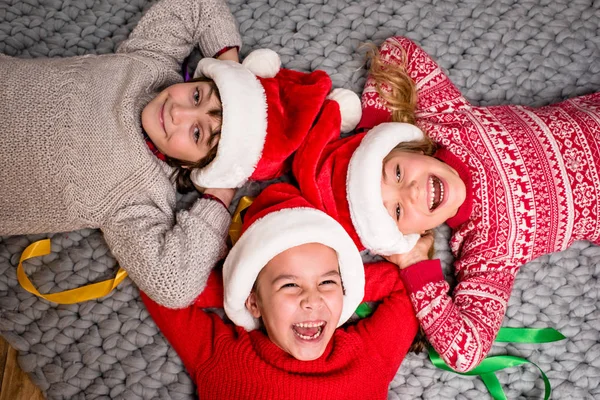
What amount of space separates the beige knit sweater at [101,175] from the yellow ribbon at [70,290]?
0.06m

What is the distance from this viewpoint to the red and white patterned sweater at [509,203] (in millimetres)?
1084

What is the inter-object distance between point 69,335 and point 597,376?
38.8 inches

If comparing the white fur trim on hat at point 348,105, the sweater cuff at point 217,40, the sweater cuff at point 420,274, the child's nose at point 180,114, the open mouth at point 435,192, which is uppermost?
the sweater cuff at point 217,40

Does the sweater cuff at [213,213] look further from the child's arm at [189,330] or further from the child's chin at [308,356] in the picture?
the child's chin at [308,356]

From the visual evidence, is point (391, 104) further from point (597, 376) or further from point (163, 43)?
point (597, 376)

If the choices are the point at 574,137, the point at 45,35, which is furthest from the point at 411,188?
the point at 45,35

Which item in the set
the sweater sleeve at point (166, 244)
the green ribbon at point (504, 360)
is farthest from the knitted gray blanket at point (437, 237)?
the sweater sleeve at point (166, 244)

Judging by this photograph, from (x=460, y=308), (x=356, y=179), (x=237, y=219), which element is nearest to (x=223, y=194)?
(x=237, y=219)

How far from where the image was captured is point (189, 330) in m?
1.05

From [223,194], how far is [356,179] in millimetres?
268

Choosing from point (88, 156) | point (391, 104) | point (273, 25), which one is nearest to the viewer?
point (88, 156)

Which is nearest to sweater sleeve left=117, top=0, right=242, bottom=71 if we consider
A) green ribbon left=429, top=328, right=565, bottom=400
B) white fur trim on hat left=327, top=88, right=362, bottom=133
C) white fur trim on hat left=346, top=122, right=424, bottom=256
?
white fur trim on hat left=327, top=88, right=362, bottom=133

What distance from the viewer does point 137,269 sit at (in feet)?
3.33

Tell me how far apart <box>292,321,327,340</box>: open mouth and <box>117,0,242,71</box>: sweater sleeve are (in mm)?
575
